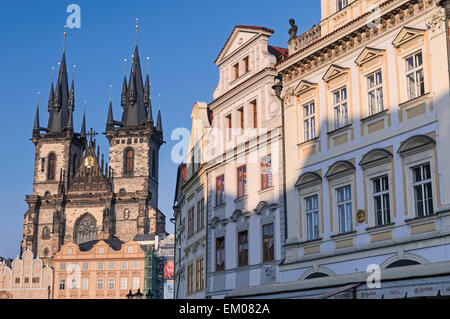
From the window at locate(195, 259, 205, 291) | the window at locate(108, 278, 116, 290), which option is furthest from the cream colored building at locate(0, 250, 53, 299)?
the window at locate(195, 259, 205, 291)

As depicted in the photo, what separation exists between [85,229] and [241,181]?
93.4 metres

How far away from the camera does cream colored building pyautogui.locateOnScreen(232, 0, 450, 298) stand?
18.5 meters

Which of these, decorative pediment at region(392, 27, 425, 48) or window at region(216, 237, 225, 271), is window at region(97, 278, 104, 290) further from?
decorative pediment at region(392, 27, 425, 48)

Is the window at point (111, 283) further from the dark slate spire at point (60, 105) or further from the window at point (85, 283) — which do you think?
the dark slate spire at point (60, 105)

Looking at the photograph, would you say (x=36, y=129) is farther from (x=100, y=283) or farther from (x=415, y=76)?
(x=415, y=76)

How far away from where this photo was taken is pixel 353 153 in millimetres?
21609

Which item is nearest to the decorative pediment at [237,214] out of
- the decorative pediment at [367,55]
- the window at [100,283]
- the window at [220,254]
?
the window at [220,254]

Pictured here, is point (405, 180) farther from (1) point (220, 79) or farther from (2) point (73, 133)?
(2) point (73, 133)

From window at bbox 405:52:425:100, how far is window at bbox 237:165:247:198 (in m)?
9.68

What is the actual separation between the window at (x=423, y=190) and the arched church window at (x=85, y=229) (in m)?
102

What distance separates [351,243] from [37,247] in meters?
104

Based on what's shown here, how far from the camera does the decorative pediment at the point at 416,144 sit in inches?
735

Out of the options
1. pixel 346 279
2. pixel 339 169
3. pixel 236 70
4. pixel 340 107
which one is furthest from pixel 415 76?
pixel 236 70
